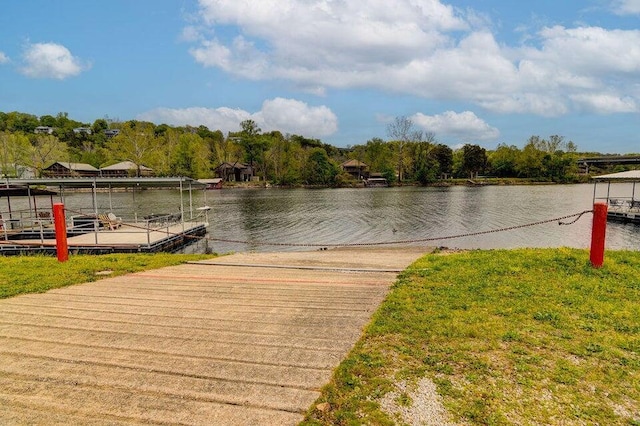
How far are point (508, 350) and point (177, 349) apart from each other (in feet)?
12.1

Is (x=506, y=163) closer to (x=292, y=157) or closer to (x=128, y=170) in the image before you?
(x=292, y=157)

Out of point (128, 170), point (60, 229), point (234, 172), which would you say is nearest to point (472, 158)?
point (234, 172)

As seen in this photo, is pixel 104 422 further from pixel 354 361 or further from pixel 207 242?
pixel 207 242

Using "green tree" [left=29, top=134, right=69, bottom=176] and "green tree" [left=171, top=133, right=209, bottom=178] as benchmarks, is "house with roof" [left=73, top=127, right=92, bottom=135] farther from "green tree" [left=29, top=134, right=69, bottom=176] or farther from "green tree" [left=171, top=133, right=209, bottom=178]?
"green tree" [left=171, top=133, right=209, bottom=178]

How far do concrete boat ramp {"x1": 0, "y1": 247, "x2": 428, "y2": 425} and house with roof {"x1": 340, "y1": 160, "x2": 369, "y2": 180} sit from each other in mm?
103335

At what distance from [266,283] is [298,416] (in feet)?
14.8

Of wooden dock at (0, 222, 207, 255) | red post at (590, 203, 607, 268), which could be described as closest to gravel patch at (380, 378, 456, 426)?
red post at (590, 203, 607, 268)

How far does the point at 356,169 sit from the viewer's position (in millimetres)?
109875

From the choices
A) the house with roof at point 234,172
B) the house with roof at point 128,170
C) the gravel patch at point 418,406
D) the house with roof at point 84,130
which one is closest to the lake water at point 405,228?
the gravel patch at point 418,406

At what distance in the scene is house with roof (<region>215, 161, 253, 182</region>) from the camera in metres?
103

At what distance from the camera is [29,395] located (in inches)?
131

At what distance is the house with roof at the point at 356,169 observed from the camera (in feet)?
358

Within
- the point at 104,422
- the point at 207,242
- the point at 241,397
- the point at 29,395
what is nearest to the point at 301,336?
the point at 241,397

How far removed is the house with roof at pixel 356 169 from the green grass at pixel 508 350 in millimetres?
103201
